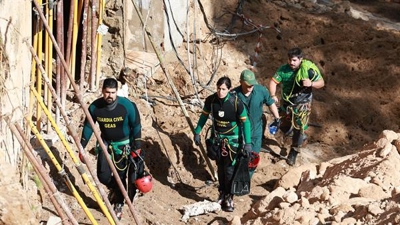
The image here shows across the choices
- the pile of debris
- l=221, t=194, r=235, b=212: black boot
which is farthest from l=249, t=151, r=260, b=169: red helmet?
the pile of debris

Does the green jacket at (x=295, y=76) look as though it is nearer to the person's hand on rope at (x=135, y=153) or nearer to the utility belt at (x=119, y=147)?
the person's hand on rope at (x=135, y=153)

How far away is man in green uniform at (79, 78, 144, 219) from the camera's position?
9164 mm

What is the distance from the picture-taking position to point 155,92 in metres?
12.3

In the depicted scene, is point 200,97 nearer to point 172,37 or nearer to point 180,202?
point 172,37

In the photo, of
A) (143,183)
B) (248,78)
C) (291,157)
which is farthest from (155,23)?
(143,183)

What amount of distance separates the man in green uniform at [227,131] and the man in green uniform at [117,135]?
985 millimetres

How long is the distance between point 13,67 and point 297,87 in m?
4.34

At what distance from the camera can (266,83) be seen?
44.8ft

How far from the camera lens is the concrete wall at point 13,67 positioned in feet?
25.7

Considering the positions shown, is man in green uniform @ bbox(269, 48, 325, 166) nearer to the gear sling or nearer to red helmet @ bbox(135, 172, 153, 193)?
the gear sling

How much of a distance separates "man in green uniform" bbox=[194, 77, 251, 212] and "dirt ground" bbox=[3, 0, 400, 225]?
37 centimetres

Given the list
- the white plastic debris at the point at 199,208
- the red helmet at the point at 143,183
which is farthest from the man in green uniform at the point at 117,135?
the white plastic debris at the point at 199,208

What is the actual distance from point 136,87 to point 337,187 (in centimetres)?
473

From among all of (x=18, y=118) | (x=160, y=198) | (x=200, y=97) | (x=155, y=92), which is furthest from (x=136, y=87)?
(x=18, y=118)
